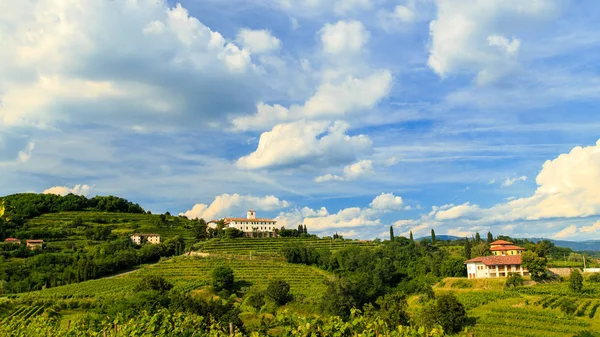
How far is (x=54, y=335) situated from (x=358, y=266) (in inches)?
2425

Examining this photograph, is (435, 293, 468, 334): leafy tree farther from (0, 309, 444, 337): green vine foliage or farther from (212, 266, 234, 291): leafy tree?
(0, 309, 444, 337): green vine foliage

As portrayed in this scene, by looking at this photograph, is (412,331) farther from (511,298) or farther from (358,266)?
(358,266)

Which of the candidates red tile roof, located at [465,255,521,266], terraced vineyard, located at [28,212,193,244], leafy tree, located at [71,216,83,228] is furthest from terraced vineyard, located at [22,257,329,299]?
leafy tree, located at [71,216,83,228]

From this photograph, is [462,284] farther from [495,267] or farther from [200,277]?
[200,277]

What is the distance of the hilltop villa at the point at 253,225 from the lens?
11344 cm

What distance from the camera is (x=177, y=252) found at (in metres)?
81.3

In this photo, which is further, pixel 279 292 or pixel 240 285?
pixel 240 285

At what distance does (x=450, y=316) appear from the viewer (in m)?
36.7

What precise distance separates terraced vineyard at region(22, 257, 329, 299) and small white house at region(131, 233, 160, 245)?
23655 mm

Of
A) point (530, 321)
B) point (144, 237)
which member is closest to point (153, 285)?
point (530, 321)

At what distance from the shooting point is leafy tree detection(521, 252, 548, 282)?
50875 mm

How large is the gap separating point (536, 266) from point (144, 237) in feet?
252

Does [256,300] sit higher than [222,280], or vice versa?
[222,280]

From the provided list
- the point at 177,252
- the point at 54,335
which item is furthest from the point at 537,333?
the point at 177,252
